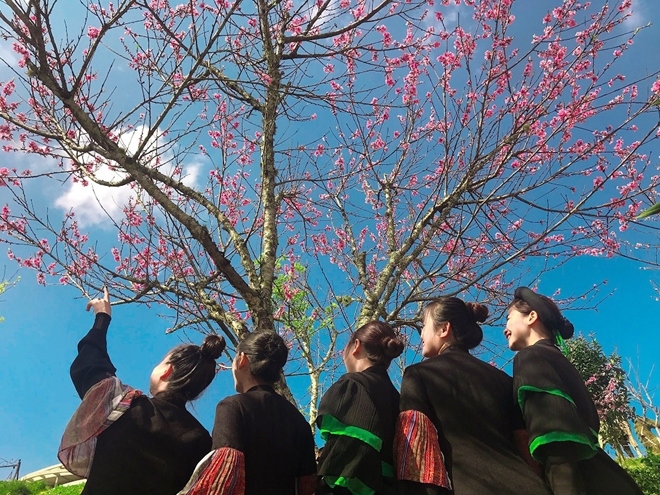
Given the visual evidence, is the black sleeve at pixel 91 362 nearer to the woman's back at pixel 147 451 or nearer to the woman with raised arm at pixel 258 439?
the woman's back at pixel 147 451

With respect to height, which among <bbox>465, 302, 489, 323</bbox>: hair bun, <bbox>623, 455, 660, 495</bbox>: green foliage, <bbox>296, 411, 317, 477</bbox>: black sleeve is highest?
<bbox>623, 455, 660, 495</bbox>: green foliage

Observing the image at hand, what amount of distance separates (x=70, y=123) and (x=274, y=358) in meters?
3.07

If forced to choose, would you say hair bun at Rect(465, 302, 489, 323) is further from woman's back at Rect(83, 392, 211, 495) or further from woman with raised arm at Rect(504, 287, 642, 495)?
woman's back at Rect(83, 392, 211, 495)

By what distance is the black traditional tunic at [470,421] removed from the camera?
1.49 meters

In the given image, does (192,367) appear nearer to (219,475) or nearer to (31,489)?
→ (219,475)

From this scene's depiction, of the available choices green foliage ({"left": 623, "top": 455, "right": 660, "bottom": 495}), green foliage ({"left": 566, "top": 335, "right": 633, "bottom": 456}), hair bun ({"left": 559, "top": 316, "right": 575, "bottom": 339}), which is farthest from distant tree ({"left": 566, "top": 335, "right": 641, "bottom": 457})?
hair bun ({"left": 559, "top": 316, "right": 575, "bottom": 339})

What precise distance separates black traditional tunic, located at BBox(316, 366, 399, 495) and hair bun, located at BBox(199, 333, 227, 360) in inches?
18.6

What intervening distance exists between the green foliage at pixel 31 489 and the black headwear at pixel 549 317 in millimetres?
12418

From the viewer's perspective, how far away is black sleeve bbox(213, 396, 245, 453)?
1545mm

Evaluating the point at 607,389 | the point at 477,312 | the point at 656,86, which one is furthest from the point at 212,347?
the point at 607,389

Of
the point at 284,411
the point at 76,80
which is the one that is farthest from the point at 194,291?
the point at 284,411

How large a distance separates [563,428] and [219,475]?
1.11 m

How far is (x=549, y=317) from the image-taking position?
1872mm

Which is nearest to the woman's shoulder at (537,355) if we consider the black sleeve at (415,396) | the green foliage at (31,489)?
the black sleeve at (415,396)
